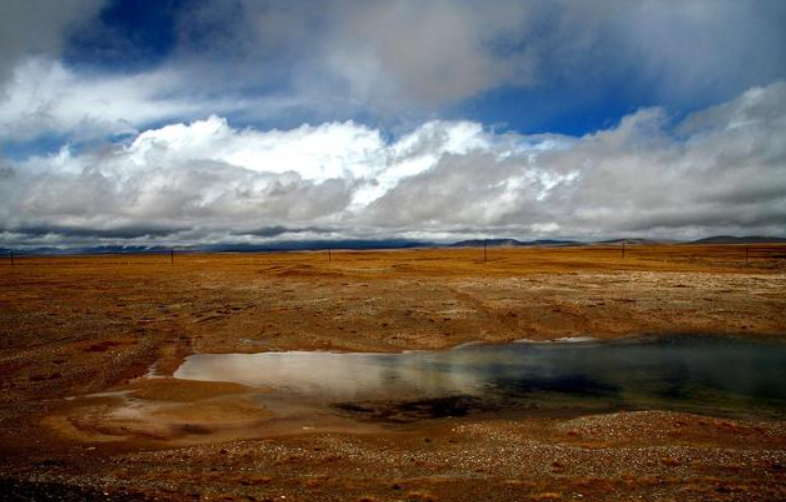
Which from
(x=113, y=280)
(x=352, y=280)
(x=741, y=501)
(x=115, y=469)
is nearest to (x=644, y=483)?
(x=741, y=501)

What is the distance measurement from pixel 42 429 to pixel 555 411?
17692 mm

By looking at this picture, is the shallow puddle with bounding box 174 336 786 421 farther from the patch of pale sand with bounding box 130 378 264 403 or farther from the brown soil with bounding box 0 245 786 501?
the brown soil with bounding box 0 245 786 501

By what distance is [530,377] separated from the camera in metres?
24.6

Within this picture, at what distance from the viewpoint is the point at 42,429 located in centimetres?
1722

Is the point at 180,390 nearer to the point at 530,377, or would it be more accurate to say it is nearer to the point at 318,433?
the point at 318,433

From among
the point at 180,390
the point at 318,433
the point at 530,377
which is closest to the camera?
the point at 318,433

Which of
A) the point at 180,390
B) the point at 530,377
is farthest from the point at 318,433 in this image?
the point at 530,377

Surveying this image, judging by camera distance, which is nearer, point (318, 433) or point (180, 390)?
point (318, 433)

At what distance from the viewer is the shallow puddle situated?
20.4 m

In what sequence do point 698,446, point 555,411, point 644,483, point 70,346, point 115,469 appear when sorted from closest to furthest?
point 644,483 → point 115,469 → point 698,446 → point 555,411 → point 70,346

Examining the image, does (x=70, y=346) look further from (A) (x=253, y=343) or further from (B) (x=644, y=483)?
(B) (x=644, y=483)

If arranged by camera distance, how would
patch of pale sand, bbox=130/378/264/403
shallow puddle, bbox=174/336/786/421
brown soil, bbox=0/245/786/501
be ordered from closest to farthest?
1. brown soil, bbox=0/245/786/501
2. shallow puddle, bbox=174/336/786/421
3. patch of pale sand, bbox=130/378/264/403

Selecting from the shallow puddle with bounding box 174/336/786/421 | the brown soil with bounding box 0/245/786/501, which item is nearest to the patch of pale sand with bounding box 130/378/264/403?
the brown soil with bounding box 0/245/786/501

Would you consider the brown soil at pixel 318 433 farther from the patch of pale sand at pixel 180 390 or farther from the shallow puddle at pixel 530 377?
the shallow puddle at pixel 530 377
